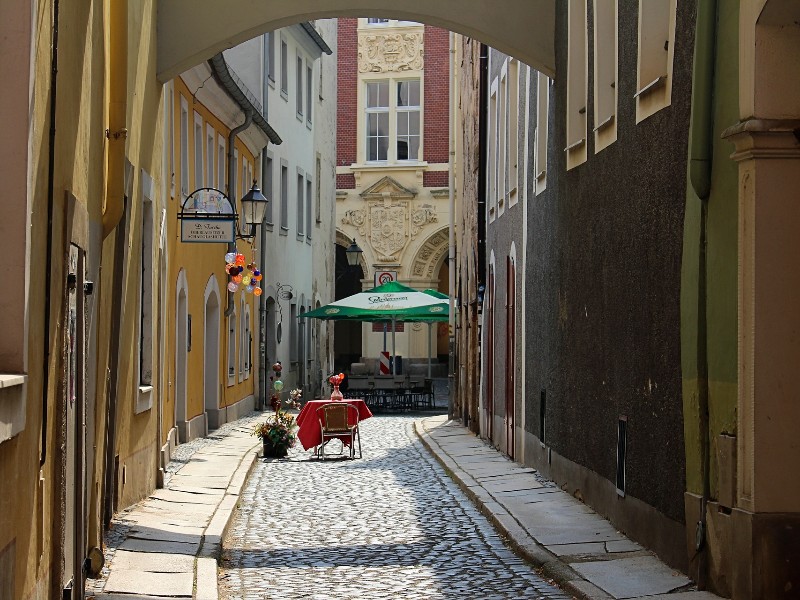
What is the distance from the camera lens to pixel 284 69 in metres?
35.7

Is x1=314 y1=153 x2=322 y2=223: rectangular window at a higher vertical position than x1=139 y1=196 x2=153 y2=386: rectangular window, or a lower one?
higher

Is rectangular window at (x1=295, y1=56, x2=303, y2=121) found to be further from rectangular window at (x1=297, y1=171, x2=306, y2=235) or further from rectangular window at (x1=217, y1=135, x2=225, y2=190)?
rectangular window at (x1=217, y1=135, x2=225, y2=190)

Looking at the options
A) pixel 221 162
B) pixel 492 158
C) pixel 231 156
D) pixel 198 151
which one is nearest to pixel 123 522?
pixel 198 151

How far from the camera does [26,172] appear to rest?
6.50 meters

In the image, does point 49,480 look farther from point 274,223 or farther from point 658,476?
point 274,223

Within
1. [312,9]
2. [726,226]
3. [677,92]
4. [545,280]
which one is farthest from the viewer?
[545,280]

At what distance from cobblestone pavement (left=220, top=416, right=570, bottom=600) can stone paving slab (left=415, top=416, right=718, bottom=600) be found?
0.53 feet

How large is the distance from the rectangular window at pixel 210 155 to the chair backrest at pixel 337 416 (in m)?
5.48

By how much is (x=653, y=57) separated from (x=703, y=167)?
234 cm

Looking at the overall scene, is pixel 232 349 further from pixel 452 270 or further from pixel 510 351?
pixel 510 351

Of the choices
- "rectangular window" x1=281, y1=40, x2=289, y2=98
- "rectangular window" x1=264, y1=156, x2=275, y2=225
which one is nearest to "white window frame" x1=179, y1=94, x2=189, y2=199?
"rectangular window" x1=264, y1=156, x2=275, y2=225

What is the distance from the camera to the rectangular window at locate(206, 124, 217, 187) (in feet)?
78.7

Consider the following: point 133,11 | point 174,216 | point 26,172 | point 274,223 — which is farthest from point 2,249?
point 274,223

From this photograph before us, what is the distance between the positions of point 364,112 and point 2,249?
4599 centimetres
